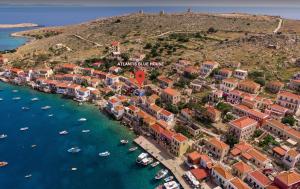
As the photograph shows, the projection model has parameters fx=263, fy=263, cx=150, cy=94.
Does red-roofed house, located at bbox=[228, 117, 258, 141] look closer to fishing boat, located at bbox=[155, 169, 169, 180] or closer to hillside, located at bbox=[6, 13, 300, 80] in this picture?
fishing boat, located at bbox=[155, 169, 169, 180]

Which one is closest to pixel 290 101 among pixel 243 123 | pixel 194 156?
pixel 243 123

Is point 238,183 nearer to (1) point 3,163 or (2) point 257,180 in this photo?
(2) point 257,180

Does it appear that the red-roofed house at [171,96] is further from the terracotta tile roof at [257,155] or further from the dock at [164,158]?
the terracotta tile roof at [257,155]

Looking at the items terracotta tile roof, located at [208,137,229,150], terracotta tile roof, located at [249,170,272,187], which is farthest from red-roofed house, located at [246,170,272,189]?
terracotta tile roof, located at [208,137,229,150]

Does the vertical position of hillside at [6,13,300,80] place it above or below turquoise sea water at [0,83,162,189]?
above

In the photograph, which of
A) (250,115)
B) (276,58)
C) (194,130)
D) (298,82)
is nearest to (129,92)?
(194,130)

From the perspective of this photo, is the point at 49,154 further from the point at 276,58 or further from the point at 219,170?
the point at 276,58
